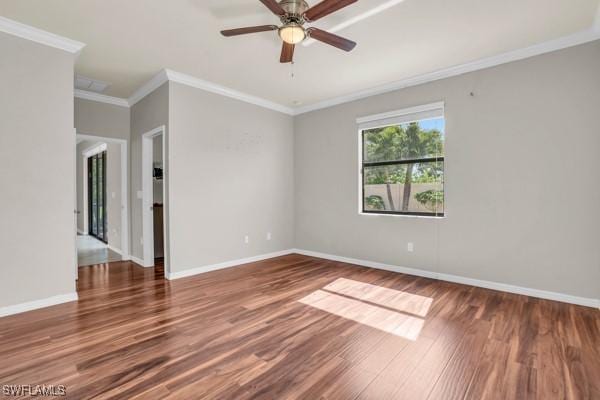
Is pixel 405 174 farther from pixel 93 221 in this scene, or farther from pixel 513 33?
pixel 93 221

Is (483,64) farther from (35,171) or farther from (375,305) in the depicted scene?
(35,171)

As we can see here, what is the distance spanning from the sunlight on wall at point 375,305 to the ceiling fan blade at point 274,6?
2.68 meters

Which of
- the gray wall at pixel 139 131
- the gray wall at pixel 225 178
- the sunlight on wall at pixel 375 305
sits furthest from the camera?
the gray wall at pixel 139 131

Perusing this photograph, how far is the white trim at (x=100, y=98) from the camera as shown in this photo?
4414mm

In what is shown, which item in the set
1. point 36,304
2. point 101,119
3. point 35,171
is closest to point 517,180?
point 35,171

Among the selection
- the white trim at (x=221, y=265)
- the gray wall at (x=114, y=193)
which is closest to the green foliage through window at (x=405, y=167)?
the white trim at (x=221, y=265)

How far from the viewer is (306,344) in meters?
2.23

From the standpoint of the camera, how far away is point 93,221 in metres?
8.07

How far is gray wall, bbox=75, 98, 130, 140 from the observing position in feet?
14.6

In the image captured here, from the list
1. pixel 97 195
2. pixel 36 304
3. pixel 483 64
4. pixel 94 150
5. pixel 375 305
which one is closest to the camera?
pixel 36 304

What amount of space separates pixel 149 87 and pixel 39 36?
4.65ft

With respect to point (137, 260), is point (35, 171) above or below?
above

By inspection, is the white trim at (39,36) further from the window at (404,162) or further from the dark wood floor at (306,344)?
the window at (404,162)

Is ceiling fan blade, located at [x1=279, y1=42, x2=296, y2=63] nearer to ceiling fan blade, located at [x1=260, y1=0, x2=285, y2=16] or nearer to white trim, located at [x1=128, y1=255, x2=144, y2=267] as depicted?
ceiling fan blade, located at [x1=260, y1=0, x2=285, y2=16]
